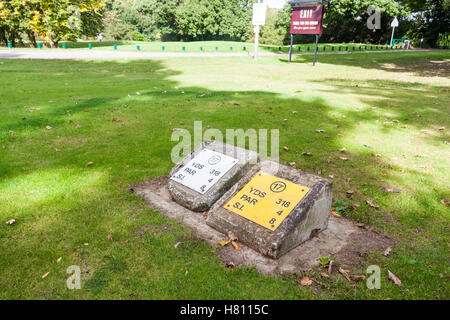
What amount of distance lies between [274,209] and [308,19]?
23.3 metres

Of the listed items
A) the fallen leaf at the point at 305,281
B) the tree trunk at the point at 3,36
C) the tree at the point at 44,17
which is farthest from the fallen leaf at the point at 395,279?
the tree trunk at the point at 3,36

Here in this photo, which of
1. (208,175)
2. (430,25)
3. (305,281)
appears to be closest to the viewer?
(305,281)

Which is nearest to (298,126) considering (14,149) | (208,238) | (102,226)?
(208,238)

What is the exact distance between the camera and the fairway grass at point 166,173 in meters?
3.18

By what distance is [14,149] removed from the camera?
20.9 feet

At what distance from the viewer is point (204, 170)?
4.69 metres

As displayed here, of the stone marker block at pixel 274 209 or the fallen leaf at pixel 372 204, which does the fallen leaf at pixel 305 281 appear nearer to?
the stone marker block at pixel 274 209

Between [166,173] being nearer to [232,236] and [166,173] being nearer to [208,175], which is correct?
[208,175]

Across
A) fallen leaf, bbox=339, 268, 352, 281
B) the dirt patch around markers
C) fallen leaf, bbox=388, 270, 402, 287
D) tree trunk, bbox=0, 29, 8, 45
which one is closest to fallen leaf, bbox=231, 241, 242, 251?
the dirt patch around markers

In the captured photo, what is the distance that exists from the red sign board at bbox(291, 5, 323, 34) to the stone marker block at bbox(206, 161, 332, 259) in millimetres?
22090

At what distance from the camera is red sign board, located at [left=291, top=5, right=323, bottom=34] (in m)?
22.6

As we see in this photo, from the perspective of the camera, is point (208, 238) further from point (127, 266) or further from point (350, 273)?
point (350, 273)

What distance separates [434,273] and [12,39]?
4956 cm

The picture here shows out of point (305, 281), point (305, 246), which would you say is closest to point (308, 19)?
point (305, 246)
